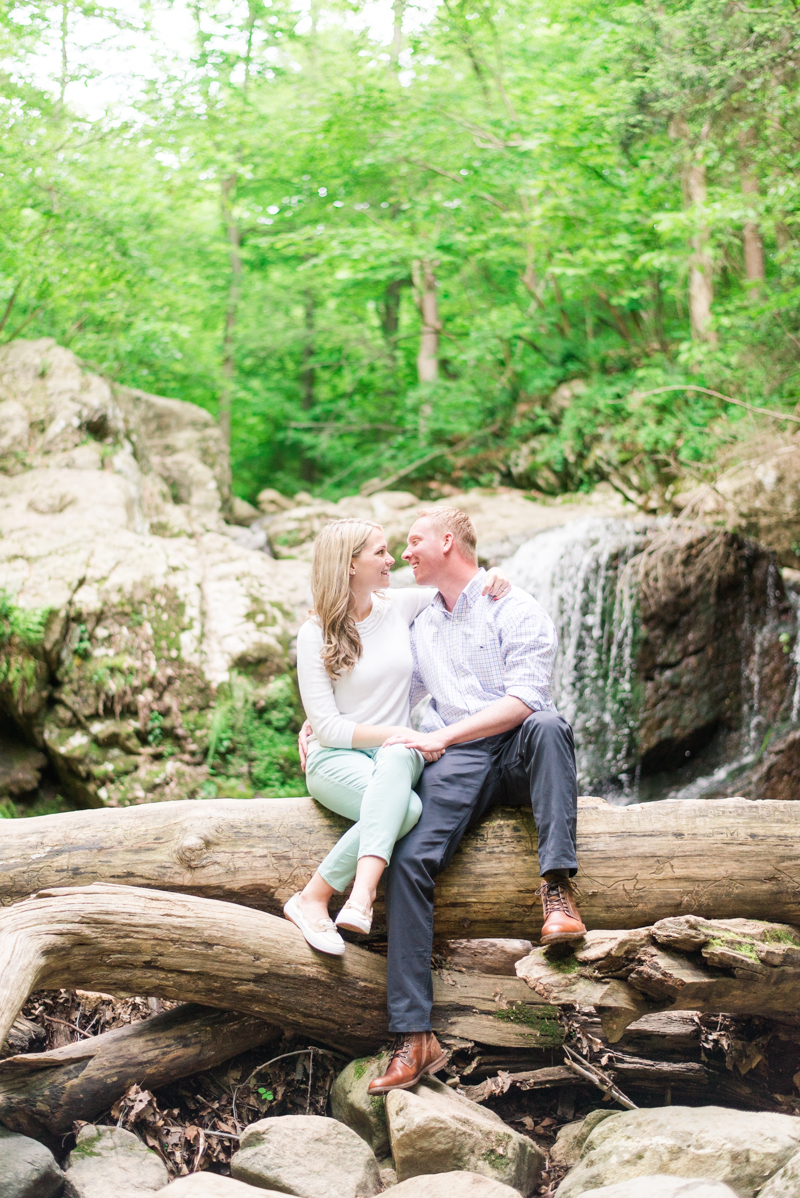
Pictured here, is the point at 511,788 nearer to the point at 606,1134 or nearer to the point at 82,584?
the point at 606,1134

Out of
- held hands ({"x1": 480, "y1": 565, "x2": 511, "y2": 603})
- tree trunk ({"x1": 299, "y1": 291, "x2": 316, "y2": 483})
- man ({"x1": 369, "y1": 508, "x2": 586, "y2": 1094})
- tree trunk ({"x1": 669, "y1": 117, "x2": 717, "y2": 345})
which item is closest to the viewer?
man ({"x1": 369, "y1": 508, "x2": 586, "y2": 1094})

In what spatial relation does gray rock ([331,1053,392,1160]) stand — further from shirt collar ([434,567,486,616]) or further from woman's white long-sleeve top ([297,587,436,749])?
shirt collar ([434,567,486,616])

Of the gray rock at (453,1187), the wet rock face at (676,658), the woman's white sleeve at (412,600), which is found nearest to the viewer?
the gray rock at (453,1187)

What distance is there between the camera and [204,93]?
11.1 meters

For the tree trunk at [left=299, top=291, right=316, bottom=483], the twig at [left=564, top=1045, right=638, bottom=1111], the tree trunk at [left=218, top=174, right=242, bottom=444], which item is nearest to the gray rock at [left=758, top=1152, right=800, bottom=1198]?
the twig at [left=564, top=1045, right=638, bottom=1111]

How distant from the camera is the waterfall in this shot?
7352mm

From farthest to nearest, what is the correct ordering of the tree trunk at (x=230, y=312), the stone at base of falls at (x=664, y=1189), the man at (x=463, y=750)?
the tree trunk at (x=230, y=312) → the man at (x=463, y=750) → the stone at base of falls at (x=664, y=1189)

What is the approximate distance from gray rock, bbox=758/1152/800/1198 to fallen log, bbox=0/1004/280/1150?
5.98 feet

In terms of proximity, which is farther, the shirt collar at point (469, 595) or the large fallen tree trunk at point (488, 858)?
the shirt collar at point (469, 595)

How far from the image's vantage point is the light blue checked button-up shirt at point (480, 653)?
3219 millimetres

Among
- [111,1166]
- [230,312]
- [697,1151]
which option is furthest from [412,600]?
[230,312]

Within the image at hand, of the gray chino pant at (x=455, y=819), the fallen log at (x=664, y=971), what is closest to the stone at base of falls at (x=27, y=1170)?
the gray chino pant at (x=455, y=819)

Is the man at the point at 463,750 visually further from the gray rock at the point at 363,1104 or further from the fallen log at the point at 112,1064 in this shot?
the fallen log at the point at 112,1064

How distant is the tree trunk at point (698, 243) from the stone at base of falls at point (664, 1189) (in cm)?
763
